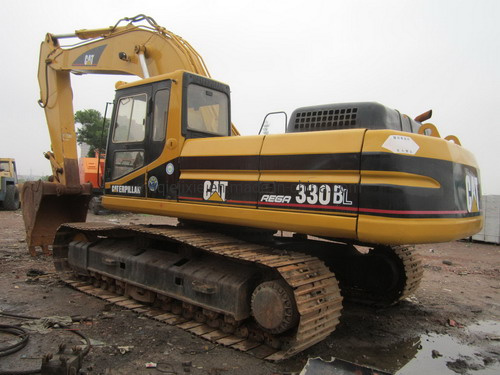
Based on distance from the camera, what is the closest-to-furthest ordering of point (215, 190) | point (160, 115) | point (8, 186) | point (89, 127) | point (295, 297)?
point (295, 297) < point (215, 190) < point (160, 115) < point (8, 186) < point (89, 127)

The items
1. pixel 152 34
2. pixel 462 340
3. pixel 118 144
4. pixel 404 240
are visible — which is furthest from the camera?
pixel 152 34

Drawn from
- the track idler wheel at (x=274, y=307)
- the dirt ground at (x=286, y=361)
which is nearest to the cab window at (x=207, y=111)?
the track idler wheel at (x=274, y=307)

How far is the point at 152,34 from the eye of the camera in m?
6.10

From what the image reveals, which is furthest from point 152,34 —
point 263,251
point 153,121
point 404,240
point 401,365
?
point 401,365

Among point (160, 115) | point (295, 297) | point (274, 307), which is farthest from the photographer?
point (160, 115)

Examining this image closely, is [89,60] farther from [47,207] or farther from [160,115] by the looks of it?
[160,115]

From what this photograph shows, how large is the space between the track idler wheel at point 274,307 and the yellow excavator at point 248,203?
0.04ft

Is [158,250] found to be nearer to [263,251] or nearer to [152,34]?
[263,251]

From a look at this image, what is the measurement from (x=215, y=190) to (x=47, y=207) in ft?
13.3

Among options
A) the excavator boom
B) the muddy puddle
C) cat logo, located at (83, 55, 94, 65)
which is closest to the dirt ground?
the muddy puddle

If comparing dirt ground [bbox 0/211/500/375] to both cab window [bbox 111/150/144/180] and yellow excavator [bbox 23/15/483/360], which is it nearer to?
yellow excavator [bbox 23/15/483/360]

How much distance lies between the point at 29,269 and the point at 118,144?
3.03 meters

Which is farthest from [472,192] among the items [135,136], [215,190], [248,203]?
[135,136]

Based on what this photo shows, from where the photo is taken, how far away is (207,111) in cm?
524
